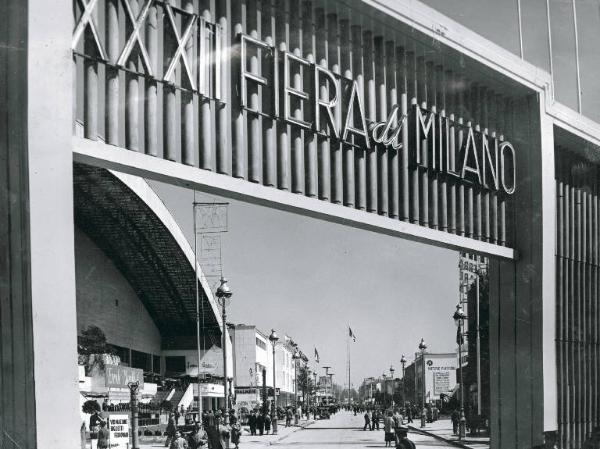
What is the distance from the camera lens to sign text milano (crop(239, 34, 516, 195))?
885cm

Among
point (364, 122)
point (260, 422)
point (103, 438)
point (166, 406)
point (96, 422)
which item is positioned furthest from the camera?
point (166, 406)

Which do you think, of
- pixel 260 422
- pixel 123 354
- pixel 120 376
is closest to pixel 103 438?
pixel 120 376

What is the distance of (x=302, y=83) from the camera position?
923cm

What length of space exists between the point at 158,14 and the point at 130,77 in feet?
2.61

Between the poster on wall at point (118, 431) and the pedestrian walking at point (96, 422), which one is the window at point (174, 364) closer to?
the pedestrian walking at point (96, 422)

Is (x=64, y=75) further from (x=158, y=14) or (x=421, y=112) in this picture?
(x=421, y=112)

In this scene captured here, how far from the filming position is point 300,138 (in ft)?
30.2

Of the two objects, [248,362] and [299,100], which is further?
[248,362]

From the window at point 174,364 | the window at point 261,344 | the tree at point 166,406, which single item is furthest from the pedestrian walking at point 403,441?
the window at point 261,344

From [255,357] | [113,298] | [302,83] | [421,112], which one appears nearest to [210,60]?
[302,83]

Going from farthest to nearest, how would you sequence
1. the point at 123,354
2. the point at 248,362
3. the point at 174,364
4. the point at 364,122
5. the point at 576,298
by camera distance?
the point at 248,362, the point at 174,364, the point at 123,354, the point at 576,298, the point at 364,122

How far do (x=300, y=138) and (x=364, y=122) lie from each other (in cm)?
99

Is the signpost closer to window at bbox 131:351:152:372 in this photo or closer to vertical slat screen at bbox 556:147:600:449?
window at bbox 131:351:152:372

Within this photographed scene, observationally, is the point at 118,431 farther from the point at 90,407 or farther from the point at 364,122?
the point at 364,122
